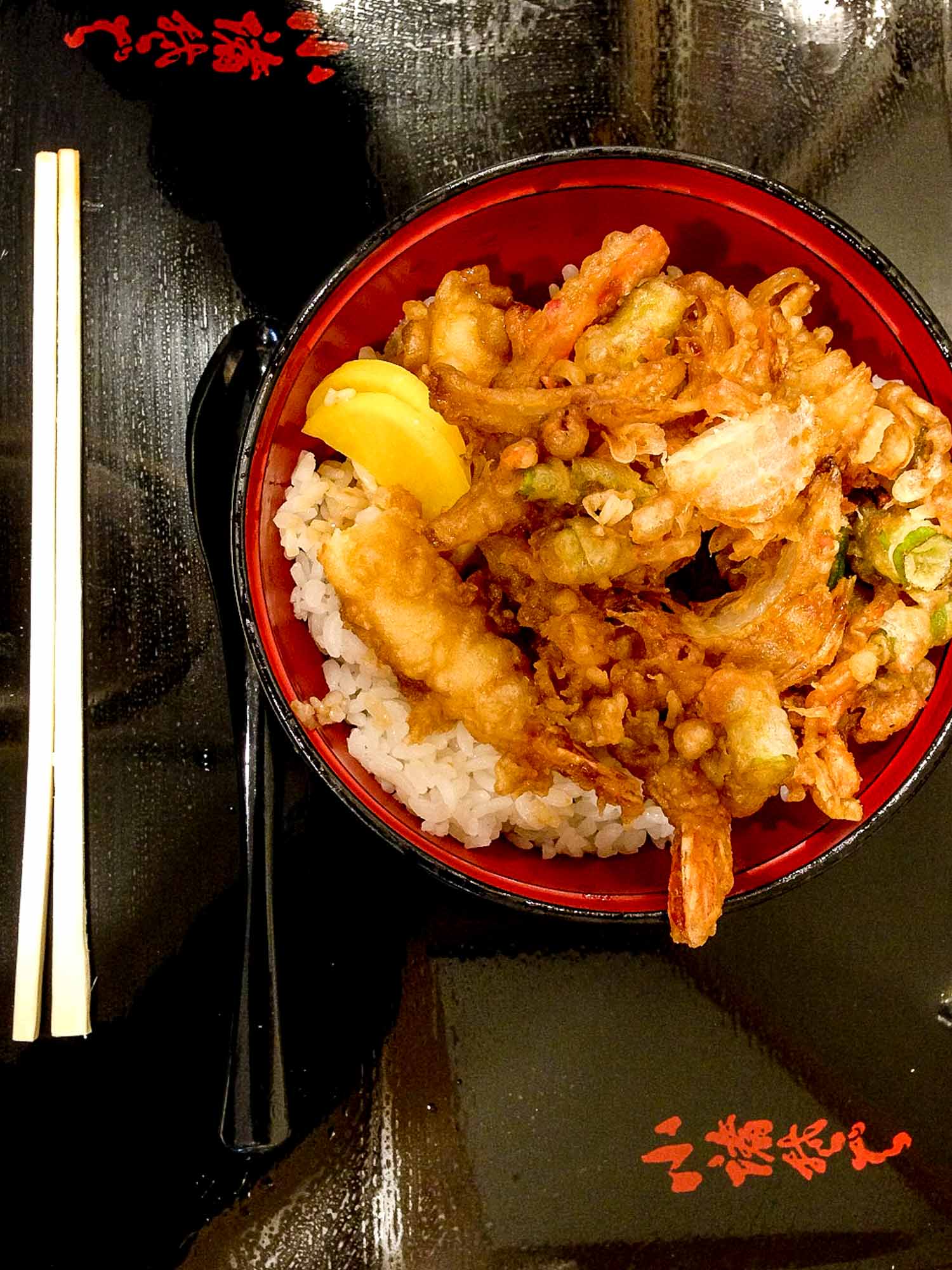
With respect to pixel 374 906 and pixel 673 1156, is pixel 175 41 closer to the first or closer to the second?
pixel 374 906

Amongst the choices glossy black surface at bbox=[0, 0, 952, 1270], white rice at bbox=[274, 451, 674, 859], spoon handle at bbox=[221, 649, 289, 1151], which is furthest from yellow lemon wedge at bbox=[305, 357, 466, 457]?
spoon handle at bbox=[221, 649, 289, 1151]

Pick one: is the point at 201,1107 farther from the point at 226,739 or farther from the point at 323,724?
the point at 323,724

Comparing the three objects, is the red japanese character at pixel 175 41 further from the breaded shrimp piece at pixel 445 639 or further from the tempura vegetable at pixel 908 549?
the tempura vegetable at pixel 908 549

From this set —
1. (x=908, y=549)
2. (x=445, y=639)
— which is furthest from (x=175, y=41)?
(x=908, y=549)

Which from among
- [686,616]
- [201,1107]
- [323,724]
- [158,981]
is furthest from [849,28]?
[201,1107]

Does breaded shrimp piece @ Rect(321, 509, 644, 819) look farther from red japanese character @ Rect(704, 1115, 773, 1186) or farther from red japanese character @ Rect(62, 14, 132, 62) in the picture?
red japanese character @ Rect(62, 14, 132, 62)

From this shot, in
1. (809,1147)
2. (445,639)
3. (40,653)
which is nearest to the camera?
(445,639)
